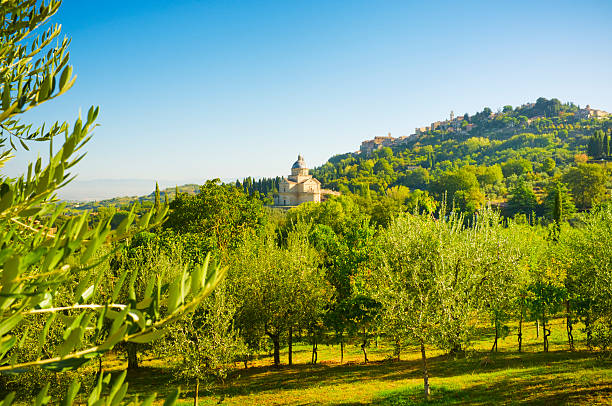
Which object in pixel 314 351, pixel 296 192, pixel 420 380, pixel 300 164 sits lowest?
pixel 314 351

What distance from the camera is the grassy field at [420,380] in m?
14.0

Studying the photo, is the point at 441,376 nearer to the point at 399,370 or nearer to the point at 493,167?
the point at 399,370

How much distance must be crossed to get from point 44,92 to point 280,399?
57.0 feet

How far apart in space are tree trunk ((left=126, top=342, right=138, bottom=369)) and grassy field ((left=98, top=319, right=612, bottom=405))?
0.67 metres

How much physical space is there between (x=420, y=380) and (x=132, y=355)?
1817 centimetres

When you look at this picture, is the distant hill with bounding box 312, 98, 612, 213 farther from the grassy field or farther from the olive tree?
the olive tree

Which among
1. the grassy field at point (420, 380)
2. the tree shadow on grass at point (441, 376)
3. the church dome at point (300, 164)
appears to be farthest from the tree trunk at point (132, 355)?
the church dome at point (300, 164)

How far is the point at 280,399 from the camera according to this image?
16422 mm

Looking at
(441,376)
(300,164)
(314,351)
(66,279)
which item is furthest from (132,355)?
(300,164)

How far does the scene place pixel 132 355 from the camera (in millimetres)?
22828

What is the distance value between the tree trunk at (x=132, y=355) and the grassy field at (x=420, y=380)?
666mm

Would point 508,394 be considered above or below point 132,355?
above

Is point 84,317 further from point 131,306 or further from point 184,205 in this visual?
point 184,205

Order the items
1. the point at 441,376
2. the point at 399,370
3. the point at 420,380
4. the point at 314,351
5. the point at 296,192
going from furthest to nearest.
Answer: the point at 296,192 < the point at 314,351 < the point at 399,370 < the point at 441,376 < the point at 420,380
